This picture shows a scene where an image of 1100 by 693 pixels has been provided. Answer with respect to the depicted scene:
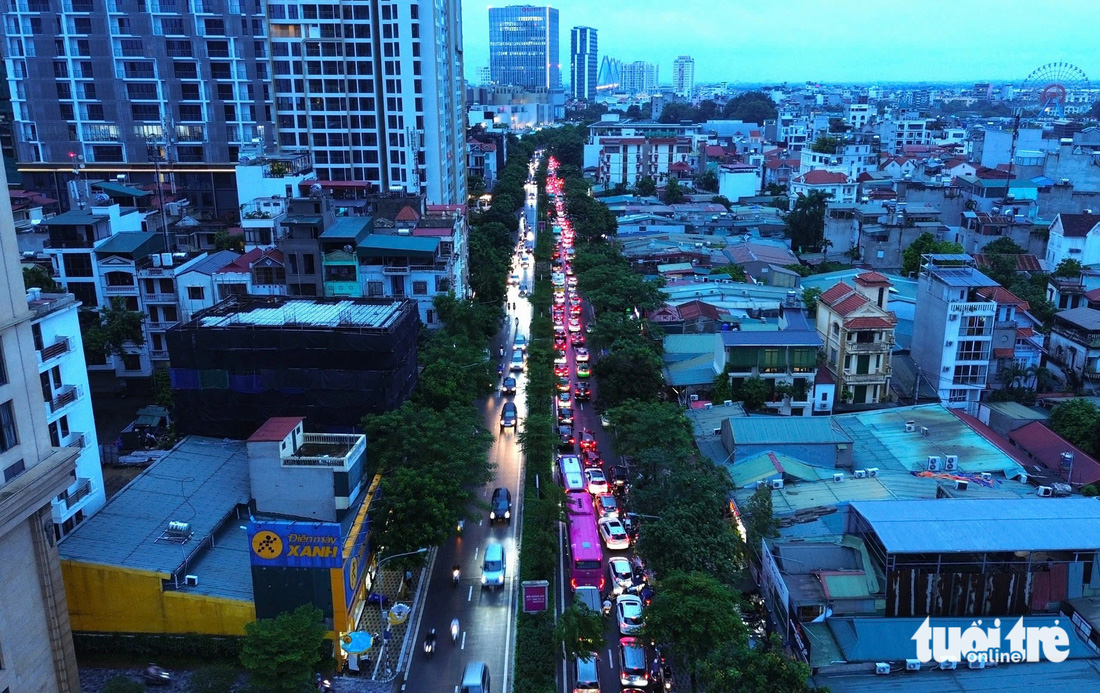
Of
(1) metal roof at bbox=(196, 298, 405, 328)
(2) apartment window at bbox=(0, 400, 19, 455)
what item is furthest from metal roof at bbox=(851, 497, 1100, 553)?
(2) apartment window at bbox=(0, 400, 19, 455)

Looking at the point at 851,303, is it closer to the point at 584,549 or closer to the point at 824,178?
the point at 584,549

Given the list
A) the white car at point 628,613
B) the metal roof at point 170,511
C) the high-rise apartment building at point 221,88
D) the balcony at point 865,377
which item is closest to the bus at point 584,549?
the white car at point 628,613

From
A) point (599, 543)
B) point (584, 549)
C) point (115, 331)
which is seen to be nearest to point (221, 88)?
point (115, 331)

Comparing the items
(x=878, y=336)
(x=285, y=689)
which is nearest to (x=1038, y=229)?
(x=878, y=336)

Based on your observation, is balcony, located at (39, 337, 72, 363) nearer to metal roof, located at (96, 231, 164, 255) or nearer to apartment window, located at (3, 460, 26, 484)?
apartment window, located at (3, 460, 26, 484)

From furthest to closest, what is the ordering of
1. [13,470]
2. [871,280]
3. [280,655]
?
[871,280], [280,655], [13,470]

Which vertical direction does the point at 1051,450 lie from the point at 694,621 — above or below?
below
